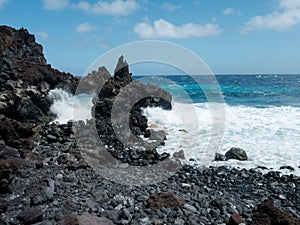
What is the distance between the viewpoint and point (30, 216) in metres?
4.71

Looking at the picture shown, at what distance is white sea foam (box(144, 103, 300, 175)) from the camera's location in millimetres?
10430

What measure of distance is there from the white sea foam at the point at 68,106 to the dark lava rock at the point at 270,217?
1143 centimetres

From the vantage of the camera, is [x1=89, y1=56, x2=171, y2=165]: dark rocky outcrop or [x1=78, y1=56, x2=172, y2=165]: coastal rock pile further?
[x1=78, y1=56, x2=172, y2=165]: coastal rock pile

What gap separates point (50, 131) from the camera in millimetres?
11328

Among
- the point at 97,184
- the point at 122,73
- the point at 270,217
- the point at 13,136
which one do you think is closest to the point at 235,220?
the point at 270,217

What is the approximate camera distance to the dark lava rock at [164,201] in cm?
554

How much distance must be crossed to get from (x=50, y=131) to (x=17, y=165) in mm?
4169

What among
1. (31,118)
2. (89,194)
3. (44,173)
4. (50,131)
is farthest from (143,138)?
(89,194)

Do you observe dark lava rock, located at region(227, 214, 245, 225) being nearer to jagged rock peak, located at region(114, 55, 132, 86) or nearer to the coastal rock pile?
the coastal rock pile

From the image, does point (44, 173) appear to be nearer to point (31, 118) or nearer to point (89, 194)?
point (89, 194)

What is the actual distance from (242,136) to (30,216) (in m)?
10.7

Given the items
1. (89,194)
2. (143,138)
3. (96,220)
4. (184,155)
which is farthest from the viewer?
(143,138)

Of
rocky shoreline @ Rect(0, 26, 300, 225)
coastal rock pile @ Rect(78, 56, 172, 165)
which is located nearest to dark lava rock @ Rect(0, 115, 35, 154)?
rocky shoreline @ Rect(0, 26, 300, 225)

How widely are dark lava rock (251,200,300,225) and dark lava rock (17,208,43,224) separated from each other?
326 cm
